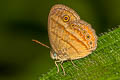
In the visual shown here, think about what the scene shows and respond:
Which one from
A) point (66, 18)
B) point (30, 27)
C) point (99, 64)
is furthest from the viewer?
point (30, 27)

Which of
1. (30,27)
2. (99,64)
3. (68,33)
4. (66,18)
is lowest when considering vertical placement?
(99,64)

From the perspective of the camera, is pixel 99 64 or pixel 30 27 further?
pixel 30 27

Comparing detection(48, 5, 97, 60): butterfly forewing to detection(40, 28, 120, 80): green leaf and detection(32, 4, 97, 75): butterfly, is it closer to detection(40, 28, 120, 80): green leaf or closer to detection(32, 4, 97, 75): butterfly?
detection(32, 4, 97, 75): butterfly

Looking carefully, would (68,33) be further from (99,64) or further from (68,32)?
(99,64)

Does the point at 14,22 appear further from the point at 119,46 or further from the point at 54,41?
the point at 119,46

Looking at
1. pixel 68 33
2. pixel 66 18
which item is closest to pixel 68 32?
pixel 68 33

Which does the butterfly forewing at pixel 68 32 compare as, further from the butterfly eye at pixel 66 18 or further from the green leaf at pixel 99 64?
the green leaf at pixel 99 64

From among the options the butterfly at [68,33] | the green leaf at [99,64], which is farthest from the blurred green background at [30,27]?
the green leaf at [99,64]
